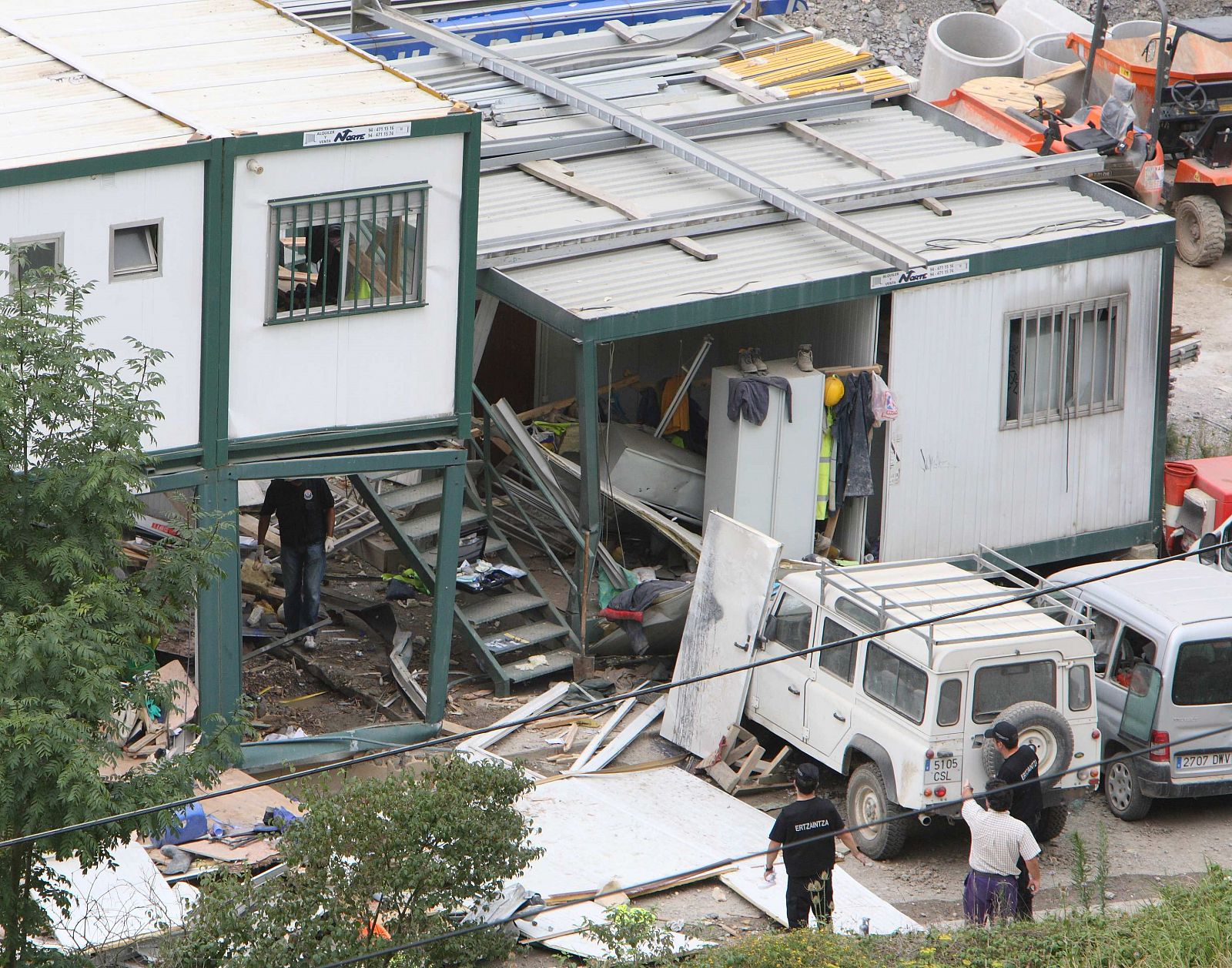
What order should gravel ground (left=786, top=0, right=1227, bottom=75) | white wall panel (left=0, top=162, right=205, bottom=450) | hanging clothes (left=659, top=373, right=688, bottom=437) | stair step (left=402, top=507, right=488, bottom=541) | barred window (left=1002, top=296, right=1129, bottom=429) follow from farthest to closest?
1. gravel ground (left=786, top=0, right=1227, bottom=75)
2. hanging clothes (left=659, top=373, right=688, bottom=437)
3. barred window (left=1002, top=296, right=1129, bottom=429)
4. stair step (left=402, top=507, right=488, bottom=541)
5. white wall panel (left=0, top=162, right=205, bottom=450)

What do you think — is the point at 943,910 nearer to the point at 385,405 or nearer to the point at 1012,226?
the point at 385,405

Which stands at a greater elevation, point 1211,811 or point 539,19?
point 539,19

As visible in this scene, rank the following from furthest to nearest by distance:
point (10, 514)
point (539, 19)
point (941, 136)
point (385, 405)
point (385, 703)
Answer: point (539, 19), point (941, 136), point (385, 703), point (385, 405), point (10, 514)

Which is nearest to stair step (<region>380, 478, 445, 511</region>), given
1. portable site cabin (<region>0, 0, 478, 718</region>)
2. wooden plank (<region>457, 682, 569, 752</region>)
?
portable site cabin (<region>0, 0, 478, 718</region>)

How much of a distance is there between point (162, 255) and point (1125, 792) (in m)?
8.42

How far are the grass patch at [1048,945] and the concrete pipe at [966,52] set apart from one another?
19029mm

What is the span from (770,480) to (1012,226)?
3858 millimetres

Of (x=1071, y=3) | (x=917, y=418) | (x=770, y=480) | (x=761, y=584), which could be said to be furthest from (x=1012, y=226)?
(x=1071, y=3)

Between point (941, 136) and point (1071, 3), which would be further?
point (1071, 3)

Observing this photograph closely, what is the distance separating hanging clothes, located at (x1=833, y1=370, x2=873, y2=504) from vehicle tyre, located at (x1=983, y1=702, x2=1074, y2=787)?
4244 mm

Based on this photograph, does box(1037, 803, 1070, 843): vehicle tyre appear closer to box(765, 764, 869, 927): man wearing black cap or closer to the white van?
the white van

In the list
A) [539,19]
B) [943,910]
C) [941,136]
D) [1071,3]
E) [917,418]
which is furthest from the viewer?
[1071,3]

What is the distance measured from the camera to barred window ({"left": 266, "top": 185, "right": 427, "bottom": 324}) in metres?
13.9

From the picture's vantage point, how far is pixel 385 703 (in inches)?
624
